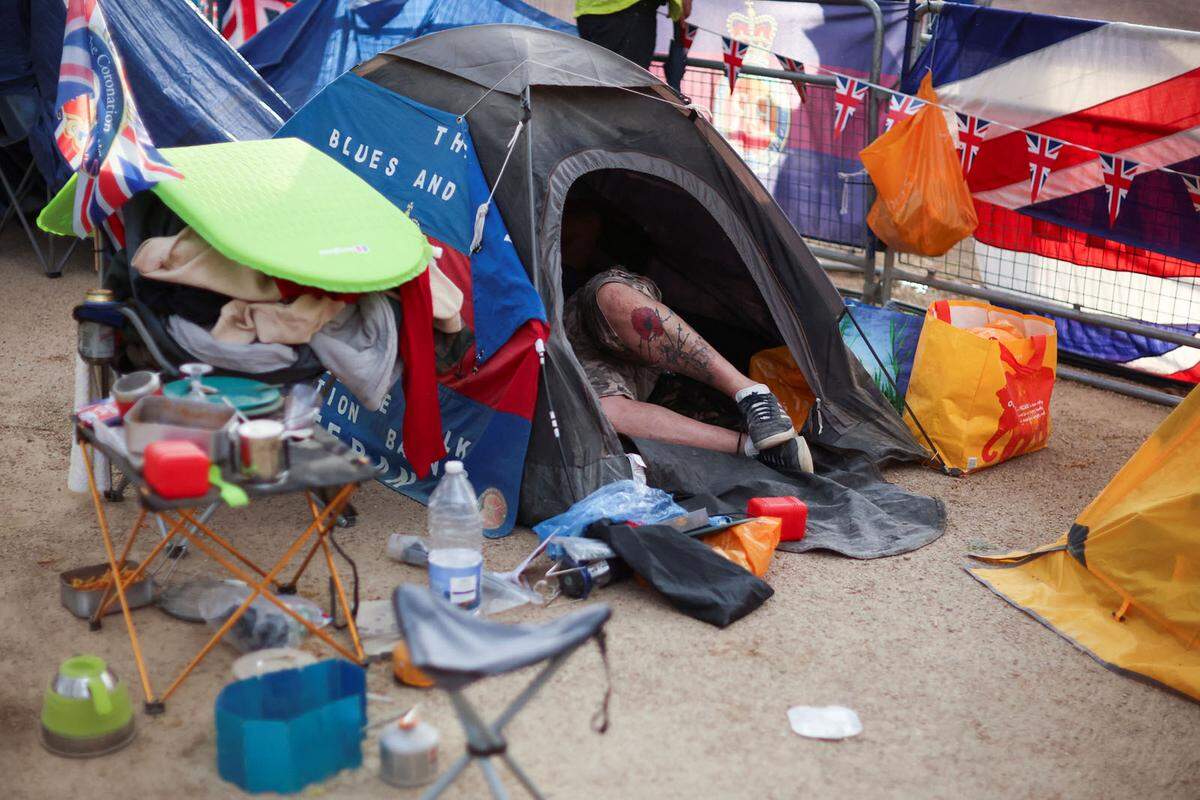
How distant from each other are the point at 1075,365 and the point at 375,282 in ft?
14.2

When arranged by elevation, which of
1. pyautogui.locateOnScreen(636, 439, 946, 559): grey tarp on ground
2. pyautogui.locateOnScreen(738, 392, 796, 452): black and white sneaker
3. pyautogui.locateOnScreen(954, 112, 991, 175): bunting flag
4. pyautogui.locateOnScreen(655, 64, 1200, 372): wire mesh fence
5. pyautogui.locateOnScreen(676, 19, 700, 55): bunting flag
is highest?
pyautogui.locateOnScreen(676, 19, 700, 55): bunting flag

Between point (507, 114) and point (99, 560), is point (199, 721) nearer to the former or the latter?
point (99, 560)

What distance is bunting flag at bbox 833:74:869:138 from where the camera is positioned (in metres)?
5.80

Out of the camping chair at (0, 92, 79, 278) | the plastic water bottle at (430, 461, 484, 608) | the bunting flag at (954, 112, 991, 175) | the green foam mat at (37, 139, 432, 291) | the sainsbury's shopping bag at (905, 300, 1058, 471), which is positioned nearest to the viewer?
the green foam mat at (37, 139, 432, 291)

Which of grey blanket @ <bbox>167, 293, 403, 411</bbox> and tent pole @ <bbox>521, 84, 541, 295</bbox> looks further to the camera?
tent pole @ <bbox>521, 84, 541, 295</bbox>

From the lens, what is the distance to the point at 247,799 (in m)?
2.43

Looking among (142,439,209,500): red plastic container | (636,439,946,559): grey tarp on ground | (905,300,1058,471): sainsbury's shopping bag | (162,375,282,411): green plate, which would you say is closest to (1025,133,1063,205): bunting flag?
(905,300,1058,471): sainsbury's shopping bag

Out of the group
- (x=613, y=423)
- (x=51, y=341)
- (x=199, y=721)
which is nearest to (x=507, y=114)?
(x=613, y=423)

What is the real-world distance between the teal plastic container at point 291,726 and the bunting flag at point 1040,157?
13.7 feet

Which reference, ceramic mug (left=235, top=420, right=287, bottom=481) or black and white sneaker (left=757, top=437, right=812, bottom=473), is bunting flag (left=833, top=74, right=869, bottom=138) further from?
ceramic mug (left=235, top=420, right=287, bottom=481)

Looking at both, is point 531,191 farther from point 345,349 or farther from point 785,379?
point 785,379

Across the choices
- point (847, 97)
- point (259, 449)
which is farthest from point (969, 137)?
point (259, 449)

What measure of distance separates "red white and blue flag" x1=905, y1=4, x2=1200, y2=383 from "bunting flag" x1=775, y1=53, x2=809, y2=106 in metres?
0.62

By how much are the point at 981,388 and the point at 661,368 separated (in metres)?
1.22
